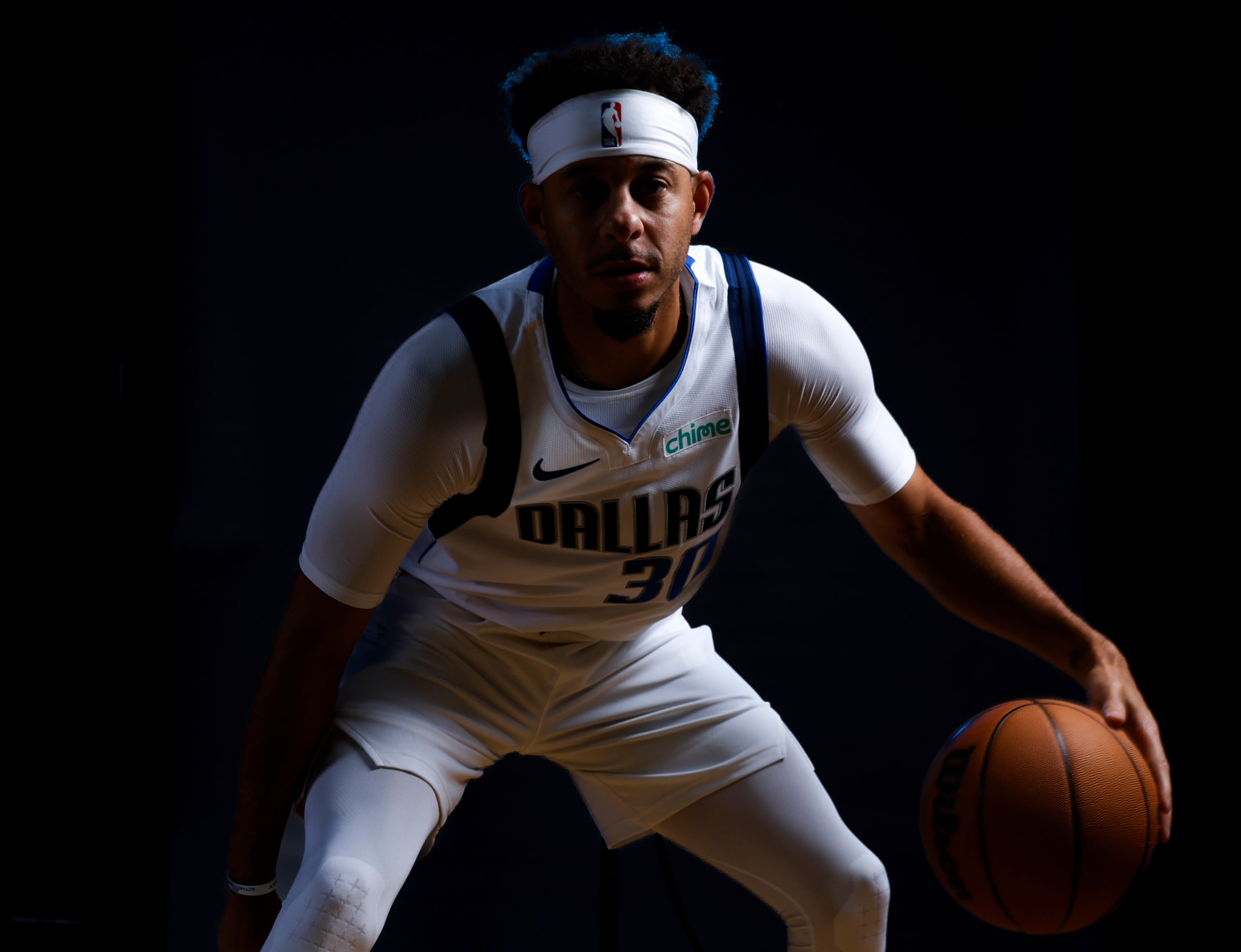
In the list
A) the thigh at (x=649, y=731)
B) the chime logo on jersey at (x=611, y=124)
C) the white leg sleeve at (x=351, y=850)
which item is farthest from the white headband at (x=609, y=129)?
the white leg sleeve at (x=351, y=850)

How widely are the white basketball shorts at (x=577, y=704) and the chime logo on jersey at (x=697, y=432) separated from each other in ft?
1.27

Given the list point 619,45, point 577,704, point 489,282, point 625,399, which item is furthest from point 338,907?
point 489,282

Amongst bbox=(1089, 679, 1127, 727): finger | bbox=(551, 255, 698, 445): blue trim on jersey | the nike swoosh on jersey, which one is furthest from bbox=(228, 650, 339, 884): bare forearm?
bbox=(1089, 679, 1127, 727): finger

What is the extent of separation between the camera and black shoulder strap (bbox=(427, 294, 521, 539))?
57.8 inches

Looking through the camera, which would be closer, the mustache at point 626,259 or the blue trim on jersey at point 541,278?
the mustache at point 626,259

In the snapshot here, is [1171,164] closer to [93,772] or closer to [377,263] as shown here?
[377,263]

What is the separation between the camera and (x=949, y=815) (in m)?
1.55

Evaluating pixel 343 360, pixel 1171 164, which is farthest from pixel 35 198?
pixel 1171 164

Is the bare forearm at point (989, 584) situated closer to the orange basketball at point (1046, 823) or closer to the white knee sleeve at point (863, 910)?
the orange basketball at point (1046, 823)

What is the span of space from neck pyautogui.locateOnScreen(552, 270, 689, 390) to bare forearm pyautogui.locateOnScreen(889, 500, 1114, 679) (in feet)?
1.79

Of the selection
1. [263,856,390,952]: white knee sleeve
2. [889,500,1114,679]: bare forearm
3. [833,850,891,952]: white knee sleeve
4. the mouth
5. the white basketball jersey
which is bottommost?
[833,850,891,952]: white knee sleeve

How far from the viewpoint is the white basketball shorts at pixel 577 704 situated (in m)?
1.64

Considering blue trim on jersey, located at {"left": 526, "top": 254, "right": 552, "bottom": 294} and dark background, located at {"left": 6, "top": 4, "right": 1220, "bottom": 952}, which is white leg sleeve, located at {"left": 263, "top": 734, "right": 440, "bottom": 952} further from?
dark background, located at {"left": 6, "top": 4, "right": 1220, "bottom": 952}

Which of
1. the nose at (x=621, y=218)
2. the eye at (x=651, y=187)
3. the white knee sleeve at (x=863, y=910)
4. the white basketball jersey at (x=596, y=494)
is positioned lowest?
the white knee sleeve at (x=863, y=910)
